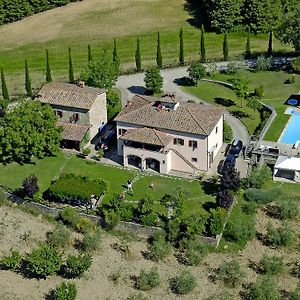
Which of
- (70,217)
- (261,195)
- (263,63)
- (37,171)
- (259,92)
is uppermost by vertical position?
(263,63)

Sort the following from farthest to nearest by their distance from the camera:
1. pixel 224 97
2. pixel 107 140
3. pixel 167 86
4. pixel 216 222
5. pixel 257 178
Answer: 1. pixel 167 86
2. pixel 224 97
3. pixel 107 140
4. pixel 257 178
5. pixel 216 222

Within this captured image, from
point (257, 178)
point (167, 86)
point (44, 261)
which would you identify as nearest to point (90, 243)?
point (44, 261)

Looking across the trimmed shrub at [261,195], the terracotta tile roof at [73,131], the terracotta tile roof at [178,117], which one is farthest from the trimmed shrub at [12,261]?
the trimmed shrub at [261,195]

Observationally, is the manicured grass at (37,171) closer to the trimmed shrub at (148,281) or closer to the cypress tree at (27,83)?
the trimmed shrub at (148,281)

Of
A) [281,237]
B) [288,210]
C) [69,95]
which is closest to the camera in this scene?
[281,237]

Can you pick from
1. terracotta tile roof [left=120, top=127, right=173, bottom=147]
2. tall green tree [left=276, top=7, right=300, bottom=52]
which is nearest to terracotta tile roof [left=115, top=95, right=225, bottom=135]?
terracotta tile roof [left=120, top=127, right=173, bottom=147]

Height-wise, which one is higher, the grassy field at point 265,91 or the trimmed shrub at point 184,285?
the grassy field at point 265,91

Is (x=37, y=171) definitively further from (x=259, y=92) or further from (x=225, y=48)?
(x=225, y=48)

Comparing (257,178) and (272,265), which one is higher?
(257,178)
